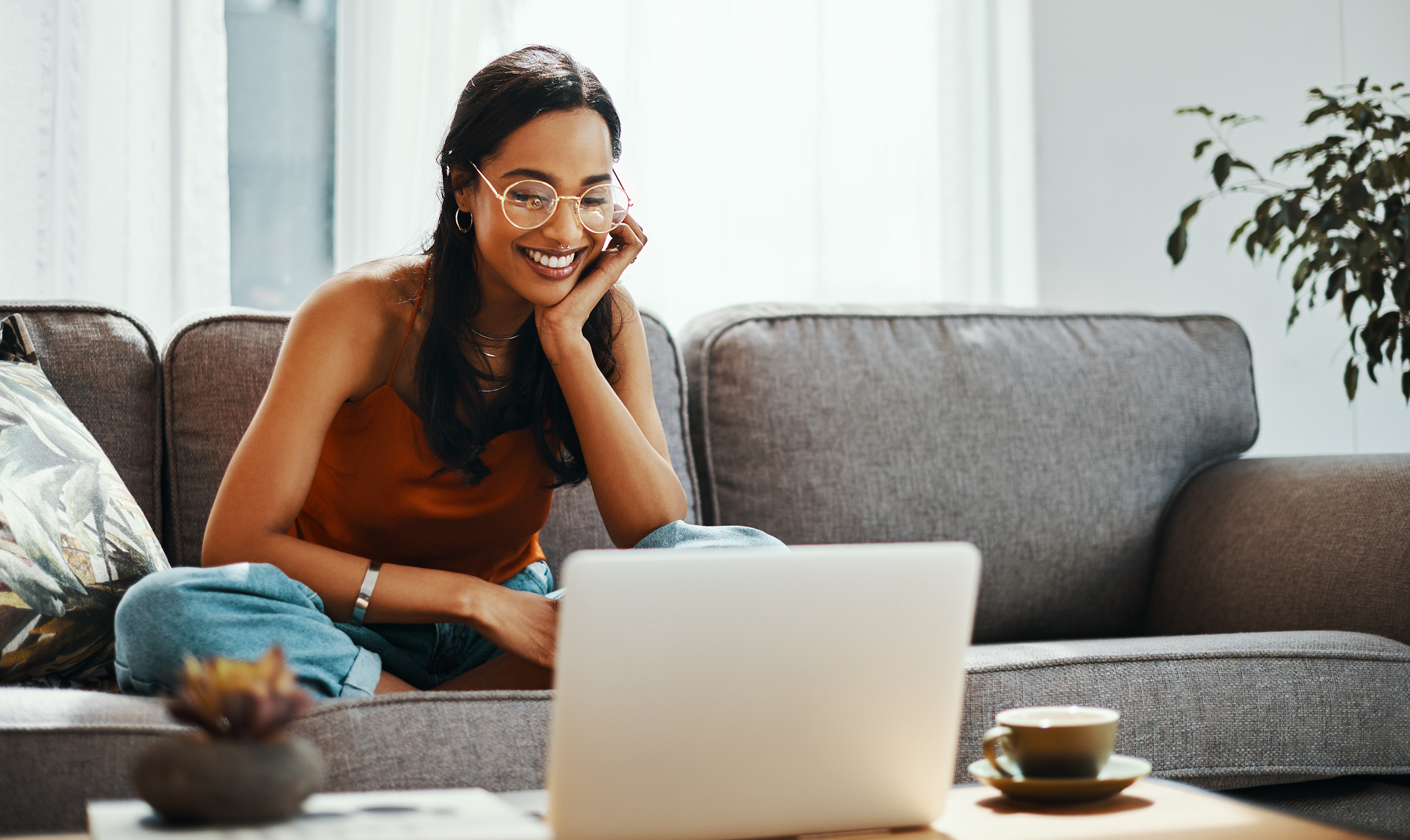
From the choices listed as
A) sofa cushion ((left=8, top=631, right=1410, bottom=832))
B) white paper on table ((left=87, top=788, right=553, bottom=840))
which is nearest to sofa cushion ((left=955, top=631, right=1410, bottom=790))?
sofa cushion ((left=8, top=631, right=1410, bottom=832))

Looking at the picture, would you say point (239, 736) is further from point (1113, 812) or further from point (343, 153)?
point (343, 153)

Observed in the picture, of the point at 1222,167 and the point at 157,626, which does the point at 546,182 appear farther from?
the point at 1222,167

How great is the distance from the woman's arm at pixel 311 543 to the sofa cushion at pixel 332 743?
145 mm

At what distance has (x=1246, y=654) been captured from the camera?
131 centimetres

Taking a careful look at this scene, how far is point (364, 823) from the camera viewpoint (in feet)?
1.88

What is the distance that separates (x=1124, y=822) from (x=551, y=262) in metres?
0.95

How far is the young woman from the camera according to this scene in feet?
4.16

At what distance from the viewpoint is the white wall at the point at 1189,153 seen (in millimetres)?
2914

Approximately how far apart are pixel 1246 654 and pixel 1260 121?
7.08 ft

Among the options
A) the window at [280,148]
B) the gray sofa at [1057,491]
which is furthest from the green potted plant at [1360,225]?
the window at [280,148]

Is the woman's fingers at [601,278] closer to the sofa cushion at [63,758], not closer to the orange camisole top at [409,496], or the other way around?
the orange camisole top at [409,496]

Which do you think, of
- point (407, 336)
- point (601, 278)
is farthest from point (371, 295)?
point (601, 278)

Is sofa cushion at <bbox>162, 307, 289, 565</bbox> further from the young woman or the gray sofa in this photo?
the young woman

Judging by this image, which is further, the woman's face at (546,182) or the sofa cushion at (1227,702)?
the woman's face at (546,182)
